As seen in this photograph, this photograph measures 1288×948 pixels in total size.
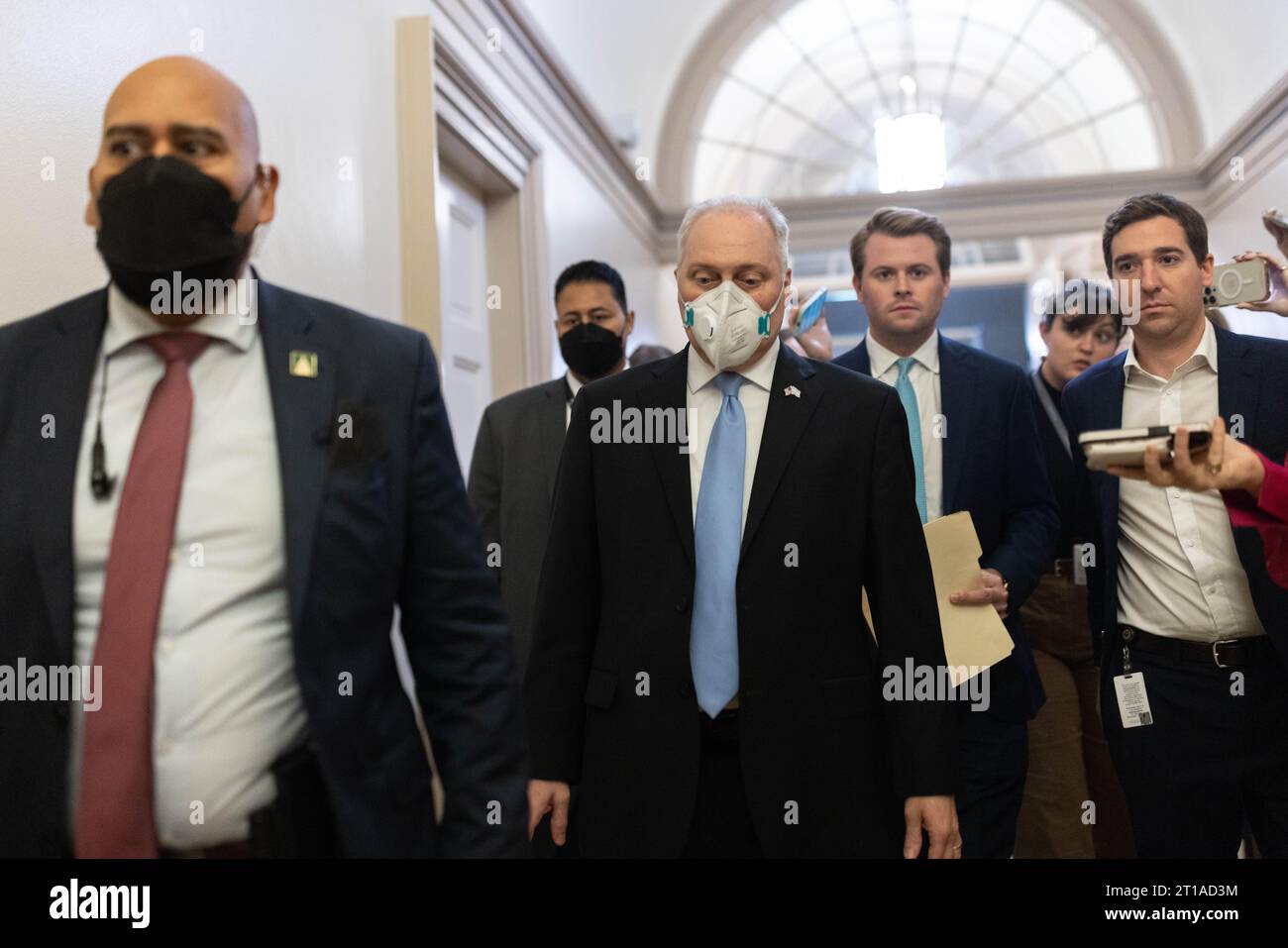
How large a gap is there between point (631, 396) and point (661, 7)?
5692 millimetres

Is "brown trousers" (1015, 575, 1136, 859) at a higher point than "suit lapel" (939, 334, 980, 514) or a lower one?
lower

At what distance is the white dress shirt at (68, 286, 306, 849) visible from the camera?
4.28 ft

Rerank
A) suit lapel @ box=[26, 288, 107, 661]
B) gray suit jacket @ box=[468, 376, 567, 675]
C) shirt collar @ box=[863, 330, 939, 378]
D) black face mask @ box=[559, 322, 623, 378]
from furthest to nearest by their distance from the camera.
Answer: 1. black face mask @ box=[559, 322, 623, 378]
2. gray suit jacket @ box=[468, 376, 567, 675]
3. shirt collar @ box=[863, 330, 939, 378]
4. suit lapel @ box=[26, 288, 107, 661]

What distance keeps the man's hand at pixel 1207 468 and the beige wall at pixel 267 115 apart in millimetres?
1376

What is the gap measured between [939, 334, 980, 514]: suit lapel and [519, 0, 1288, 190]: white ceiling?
9.47ft

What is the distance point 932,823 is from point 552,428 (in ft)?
4.76

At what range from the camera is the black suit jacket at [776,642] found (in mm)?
1809

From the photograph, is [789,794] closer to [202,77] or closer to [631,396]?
[631,396]

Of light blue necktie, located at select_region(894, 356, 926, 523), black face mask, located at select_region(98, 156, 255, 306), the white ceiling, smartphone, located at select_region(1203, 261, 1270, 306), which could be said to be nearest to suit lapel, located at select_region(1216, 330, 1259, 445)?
smartphone, located at select_region(1203, 261, 1270, 306)

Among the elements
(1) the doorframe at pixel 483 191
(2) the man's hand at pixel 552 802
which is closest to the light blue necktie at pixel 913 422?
(2) the man's hand at pixel 552 802

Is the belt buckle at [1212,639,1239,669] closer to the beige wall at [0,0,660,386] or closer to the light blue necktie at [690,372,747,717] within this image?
the light blue necktie at [690,372,747,717]

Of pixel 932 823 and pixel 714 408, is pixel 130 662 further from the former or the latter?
pixel 932 823

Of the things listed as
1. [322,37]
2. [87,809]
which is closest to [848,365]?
[322,37]

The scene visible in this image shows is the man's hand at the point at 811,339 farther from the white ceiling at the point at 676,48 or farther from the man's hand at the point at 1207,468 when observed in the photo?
the white ceiling at the point at 676,48
